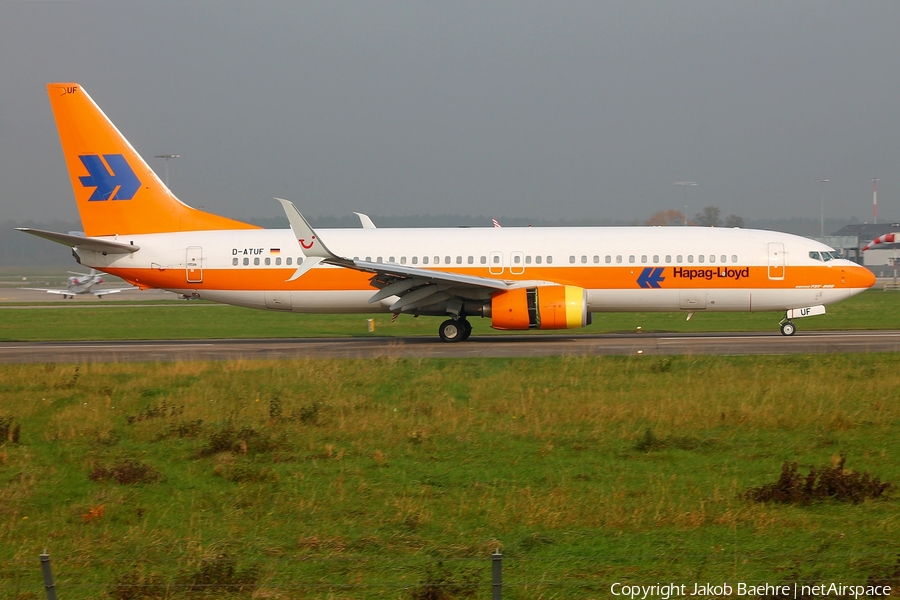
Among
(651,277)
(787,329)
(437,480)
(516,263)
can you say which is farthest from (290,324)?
(437,480)

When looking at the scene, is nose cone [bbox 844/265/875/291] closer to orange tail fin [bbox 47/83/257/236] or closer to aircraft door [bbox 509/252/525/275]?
aircraft door [bbox 509/252/525/275]

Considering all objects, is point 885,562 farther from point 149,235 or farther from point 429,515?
point 149,235

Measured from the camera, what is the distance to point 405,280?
89.9 feet

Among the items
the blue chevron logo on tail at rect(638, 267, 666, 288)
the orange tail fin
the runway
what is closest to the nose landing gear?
the runway

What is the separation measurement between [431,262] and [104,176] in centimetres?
1185

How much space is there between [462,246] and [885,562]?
72.3 ft

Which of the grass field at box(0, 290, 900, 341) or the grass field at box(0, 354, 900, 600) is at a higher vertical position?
the grass field at box(0, 290, 900, 341)

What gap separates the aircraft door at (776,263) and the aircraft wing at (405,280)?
276 inches

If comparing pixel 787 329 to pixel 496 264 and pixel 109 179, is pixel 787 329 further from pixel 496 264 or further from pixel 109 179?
pixel 109 179

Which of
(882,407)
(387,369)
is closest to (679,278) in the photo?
(387,369)

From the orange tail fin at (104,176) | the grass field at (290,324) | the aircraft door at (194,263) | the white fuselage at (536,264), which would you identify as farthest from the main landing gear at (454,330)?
the orange tail fin at (104,176)

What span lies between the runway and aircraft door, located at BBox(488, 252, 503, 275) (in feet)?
7.73

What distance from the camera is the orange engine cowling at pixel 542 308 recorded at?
86.0ft

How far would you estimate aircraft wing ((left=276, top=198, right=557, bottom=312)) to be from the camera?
25.8 m
